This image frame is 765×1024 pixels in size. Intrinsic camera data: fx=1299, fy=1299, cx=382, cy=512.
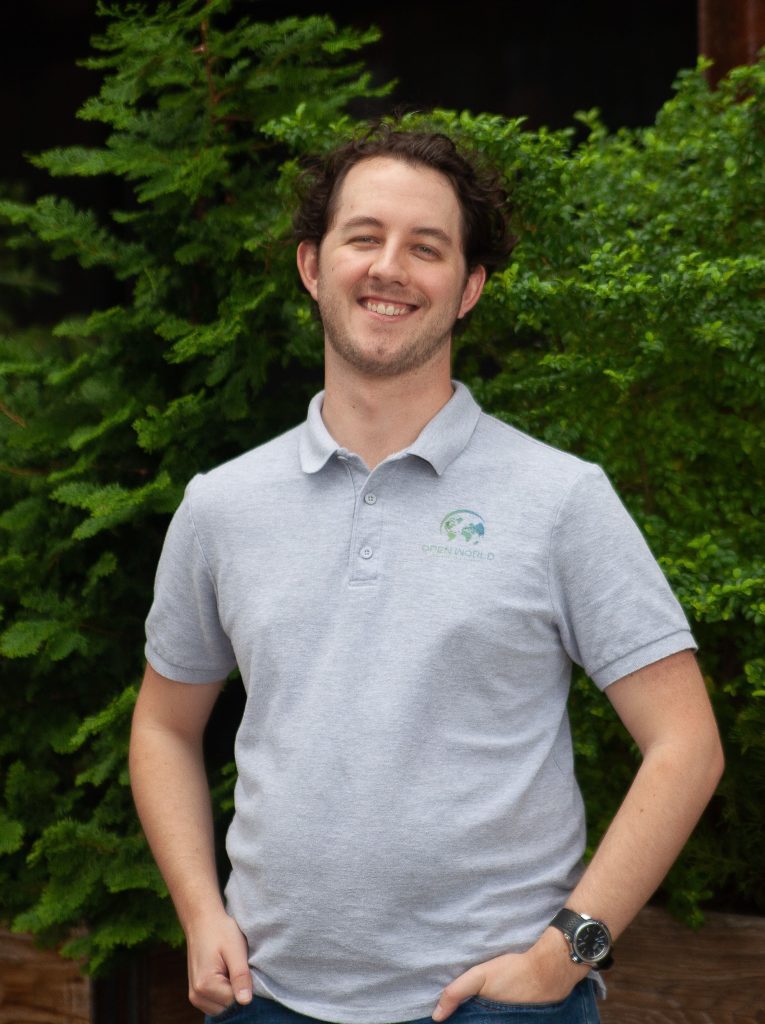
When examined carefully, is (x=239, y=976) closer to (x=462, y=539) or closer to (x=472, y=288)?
(x=462, y=539)


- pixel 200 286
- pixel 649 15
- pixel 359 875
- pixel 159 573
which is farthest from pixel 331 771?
pixel 649 15

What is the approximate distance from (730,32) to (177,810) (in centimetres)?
316

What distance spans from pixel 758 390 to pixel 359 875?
1717 millimetres

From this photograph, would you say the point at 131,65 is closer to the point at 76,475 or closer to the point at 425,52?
the point at 76,475

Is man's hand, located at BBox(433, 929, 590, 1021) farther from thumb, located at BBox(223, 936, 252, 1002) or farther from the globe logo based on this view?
the globe logo

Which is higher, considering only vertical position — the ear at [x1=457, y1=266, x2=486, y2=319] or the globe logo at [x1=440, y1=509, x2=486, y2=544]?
the ear at [x1=457, y1=266, x2=486, y2=319]

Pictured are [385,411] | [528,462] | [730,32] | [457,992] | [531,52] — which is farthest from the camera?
[531,52]

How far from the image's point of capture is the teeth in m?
2.32

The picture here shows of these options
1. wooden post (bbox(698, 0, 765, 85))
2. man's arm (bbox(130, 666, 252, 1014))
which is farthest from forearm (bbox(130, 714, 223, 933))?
wooden post (bbox(698, 0, 765, 85))

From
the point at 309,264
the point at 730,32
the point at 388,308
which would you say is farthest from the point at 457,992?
the point at 730,32

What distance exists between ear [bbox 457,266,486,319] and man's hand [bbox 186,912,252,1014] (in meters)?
1.22

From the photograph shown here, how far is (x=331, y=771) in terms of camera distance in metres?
2.07

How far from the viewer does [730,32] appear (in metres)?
4.23

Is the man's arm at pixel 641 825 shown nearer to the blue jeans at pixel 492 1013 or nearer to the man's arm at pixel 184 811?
the blue jeans at pixel 492 1013
